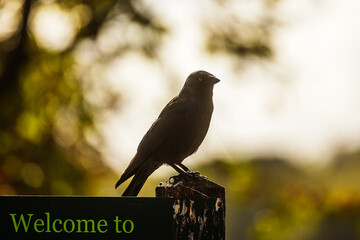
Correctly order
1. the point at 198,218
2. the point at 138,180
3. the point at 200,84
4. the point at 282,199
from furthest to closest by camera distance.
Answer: the point at 282,199 < the point at 200,84 < the point at 138,180 < the point at 198,218

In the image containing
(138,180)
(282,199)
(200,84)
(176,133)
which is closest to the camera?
(138,180)

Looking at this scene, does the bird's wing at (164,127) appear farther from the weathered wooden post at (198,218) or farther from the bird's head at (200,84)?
the weathered wooden post at (198,218)

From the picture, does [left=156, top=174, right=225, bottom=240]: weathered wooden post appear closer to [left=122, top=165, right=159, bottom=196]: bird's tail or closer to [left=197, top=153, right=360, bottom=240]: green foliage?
[left=122, top=165, right=159, bottom=196]: bird's tail

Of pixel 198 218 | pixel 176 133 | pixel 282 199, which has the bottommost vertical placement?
pixel 198 218

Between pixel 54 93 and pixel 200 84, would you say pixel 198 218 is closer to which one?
pixel 200 84

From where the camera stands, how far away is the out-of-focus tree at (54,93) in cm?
935

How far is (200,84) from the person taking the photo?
13.3 ft

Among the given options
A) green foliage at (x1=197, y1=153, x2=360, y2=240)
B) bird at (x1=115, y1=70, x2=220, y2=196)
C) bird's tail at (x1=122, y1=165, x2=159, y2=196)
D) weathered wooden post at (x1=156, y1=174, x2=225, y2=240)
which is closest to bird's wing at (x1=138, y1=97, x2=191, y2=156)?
bird at (x1=115, y1=70, x2=220, y2=196)

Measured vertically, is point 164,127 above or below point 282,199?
below

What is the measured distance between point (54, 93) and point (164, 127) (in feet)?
20.8

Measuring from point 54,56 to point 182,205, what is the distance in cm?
769

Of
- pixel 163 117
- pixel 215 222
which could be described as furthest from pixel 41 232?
pixel 163 117

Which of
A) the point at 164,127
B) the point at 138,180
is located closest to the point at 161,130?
the point at 164,127

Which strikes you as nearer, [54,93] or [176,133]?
[176,133]
